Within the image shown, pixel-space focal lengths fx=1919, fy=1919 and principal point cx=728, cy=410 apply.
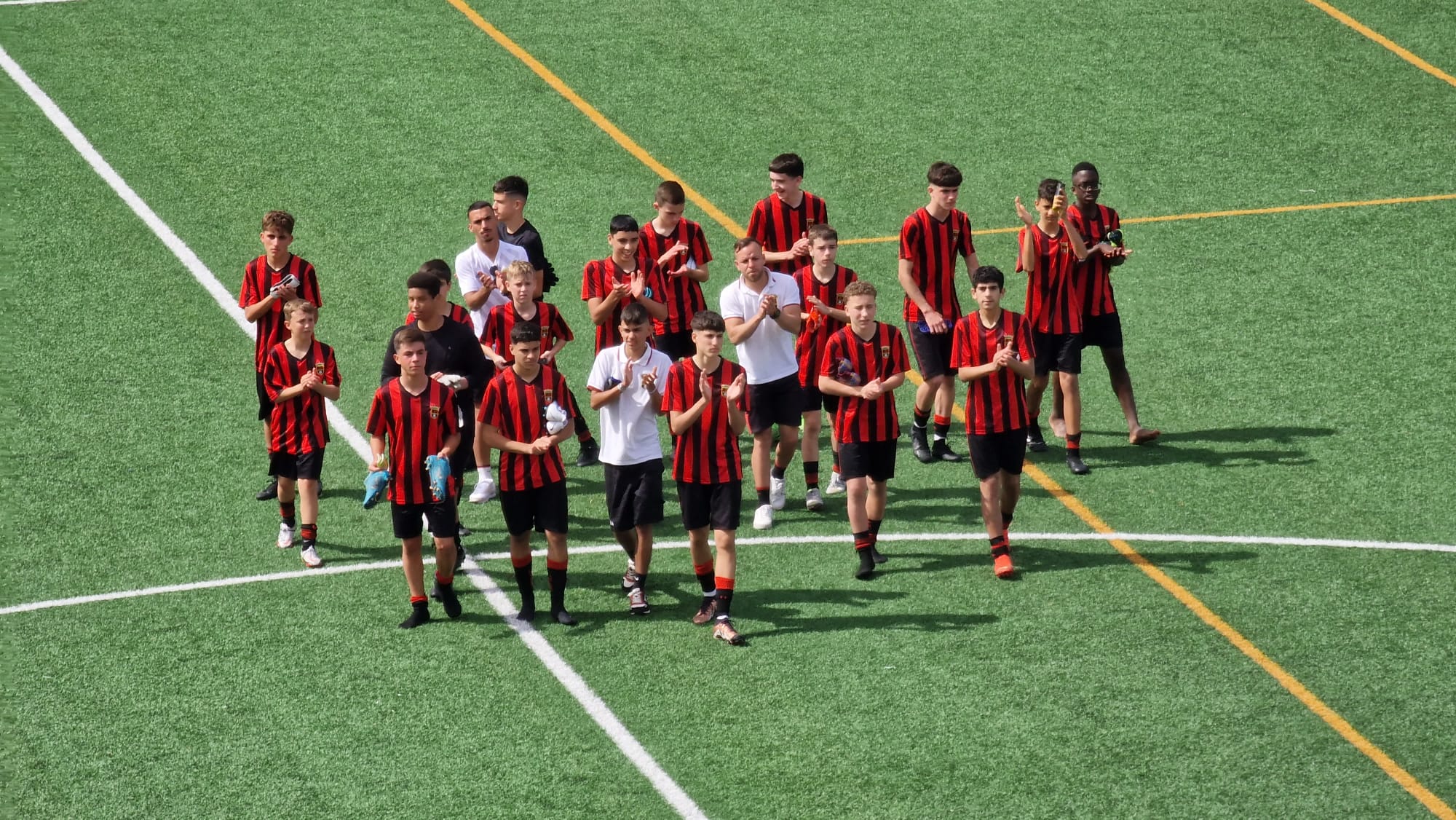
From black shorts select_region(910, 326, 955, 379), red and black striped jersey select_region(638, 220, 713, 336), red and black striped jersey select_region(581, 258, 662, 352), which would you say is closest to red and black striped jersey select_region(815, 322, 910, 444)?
black shorts select_region(910, 326, 955, 379)

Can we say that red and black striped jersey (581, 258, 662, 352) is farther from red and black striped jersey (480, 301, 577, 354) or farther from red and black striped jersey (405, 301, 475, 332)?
red and black striped jersey (405, 301, 475, 332)

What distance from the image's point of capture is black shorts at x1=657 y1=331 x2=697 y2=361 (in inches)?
562

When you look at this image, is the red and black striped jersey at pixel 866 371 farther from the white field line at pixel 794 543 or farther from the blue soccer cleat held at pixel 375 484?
the blue soccer cleat held at pixel 375 484

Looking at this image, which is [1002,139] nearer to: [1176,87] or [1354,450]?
[1176,87]

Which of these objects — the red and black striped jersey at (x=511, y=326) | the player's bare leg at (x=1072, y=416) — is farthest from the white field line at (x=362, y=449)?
the player's bare leg at (x=1072, y=416)

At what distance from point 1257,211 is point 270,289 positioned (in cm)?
1009

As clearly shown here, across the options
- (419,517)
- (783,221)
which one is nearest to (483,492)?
(419,517)

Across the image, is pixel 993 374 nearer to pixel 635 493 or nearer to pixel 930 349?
pixel 930 349

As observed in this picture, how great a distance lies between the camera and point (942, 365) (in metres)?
14.2

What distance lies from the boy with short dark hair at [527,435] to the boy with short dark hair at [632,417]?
278 millimetres

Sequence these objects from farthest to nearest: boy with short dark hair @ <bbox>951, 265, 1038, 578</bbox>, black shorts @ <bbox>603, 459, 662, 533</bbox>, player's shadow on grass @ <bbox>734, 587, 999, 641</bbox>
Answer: boy with short dark hair @ <bbox>951, 265, 1038, 578</bbox> → player's shadow on grass @ <bbox>734, 587, 999, 641</bbox> → black shorts @ <bbox>603, 459, 662, 533</bbox>

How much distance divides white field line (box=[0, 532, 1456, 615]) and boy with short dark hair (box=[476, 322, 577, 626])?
93cm

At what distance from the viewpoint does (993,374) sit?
40.7ft

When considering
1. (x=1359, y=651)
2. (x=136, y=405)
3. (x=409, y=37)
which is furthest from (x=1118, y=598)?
(x=409, y=37)
